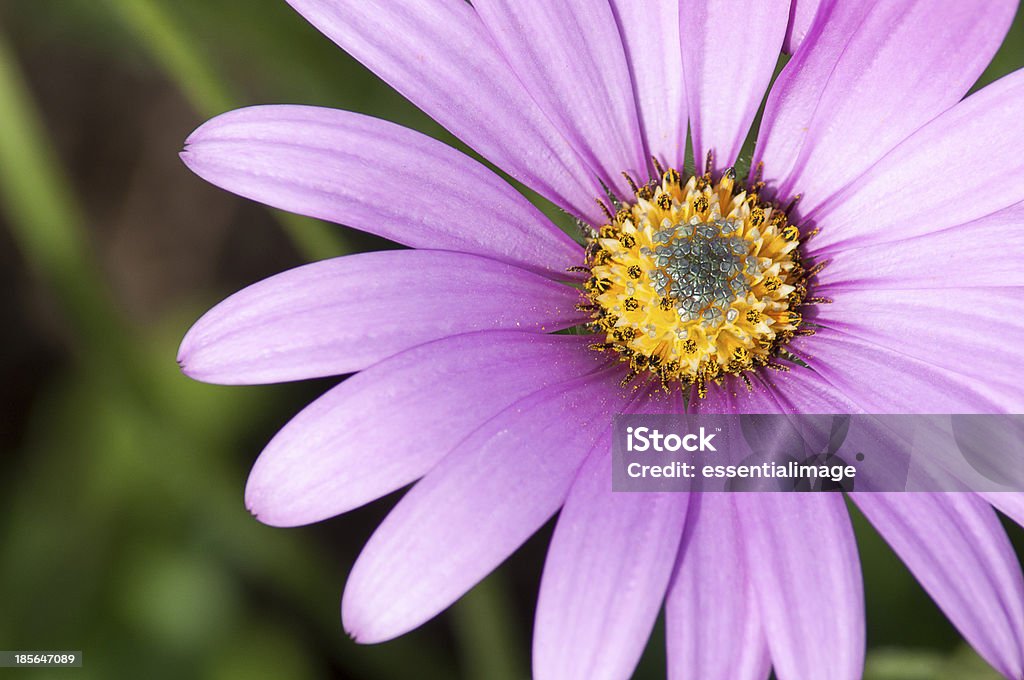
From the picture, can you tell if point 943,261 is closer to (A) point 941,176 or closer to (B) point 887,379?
(A) point 941,176

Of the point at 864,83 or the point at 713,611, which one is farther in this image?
the point at 864,83

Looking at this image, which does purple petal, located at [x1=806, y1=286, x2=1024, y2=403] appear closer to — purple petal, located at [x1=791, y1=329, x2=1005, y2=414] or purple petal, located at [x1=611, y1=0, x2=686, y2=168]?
purple petal, located at [x1=791, y1=329, x2=1005, y2=414]

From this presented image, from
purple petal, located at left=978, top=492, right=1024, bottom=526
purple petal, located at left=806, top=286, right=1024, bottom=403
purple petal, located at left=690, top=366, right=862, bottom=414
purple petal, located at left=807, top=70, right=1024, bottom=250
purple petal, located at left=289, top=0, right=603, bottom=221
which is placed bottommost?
purple petal, located at left=978, top=492, right=1024, bottom=526

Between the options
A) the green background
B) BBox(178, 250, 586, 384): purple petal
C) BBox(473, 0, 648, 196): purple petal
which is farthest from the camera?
the green background

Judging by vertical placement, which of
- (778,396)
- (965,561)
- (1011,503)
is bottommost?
(965,561)

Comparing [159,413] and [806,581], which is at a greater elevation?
[159,413]

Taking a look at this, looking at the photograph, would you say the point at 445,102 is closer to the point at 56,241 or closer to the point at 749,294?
the point at 749,294

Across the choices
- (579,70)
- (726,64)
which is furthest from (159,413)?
(726,64)

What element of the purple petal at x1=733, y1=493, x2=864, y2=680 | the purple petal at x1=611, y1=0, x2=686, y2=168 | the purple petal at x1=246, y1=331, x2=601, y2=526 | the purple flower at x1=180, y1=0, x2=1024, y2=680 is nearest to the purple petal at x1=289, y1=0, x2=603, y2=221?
the purple flower at x1=180, y1=0, x2=1024, y2=680
